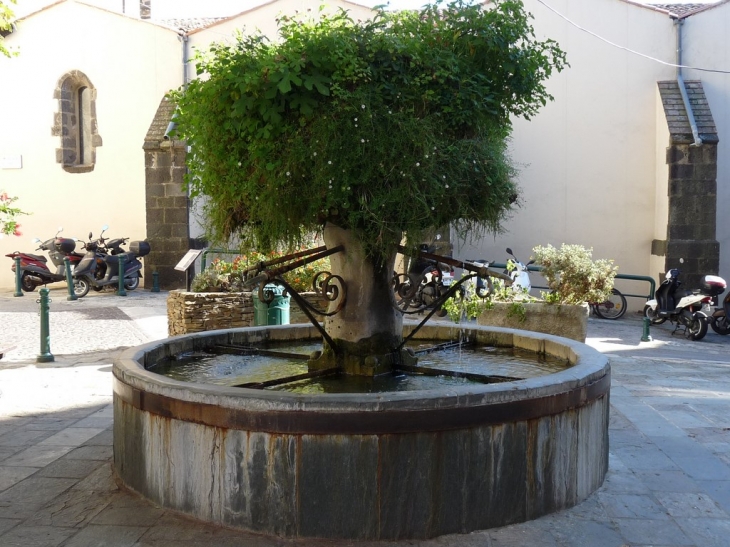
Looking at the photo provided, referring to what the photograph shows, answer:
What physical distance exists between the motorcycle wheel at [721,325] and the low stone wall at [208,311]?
246 inches

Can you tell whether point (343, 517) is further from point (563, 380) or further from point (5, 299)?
point (5, 299)

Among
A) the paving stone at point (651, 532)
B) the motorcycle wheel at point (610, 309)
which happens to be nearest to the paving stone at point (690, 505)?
the paving stone at point (651, 532)

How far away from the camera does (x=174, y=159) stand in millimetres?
17328

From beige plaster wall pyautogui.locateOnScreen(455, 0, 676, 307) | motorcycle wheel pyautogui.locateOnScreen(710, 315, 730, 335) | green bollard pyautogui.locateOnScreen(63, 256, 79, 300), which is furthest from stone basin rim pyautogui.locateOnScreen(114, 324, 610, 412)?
beige plaster wall pyautogui.locateOnScreen(455, 0, 676, 307)

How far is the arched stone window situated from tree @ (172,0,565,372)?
15.0 m

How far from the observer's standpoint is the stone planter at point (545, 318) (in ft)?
31.1

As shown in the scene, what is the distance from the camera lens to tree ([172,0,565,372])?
435 centimetres

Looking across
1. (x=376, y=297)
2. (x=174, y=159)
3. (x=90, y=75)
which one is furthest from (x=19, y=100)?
(x=376, y=297)

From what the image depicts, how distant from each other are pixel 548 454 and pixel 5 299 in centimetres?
1415

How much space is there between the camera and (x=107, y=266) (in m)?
16.8

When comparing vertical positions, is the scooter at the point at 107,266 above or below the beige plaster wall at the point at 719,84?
below

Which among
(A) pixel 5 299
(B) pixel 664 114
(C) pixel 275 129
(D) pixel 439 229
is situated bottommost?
(A) pixel 5 299

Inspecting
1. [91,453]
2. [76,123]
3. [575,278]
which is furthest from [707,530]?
[76,123]

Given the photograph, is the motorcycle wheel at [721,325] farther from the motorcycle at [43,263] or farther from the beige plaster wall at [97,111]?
the motorcycle at [43,263]
